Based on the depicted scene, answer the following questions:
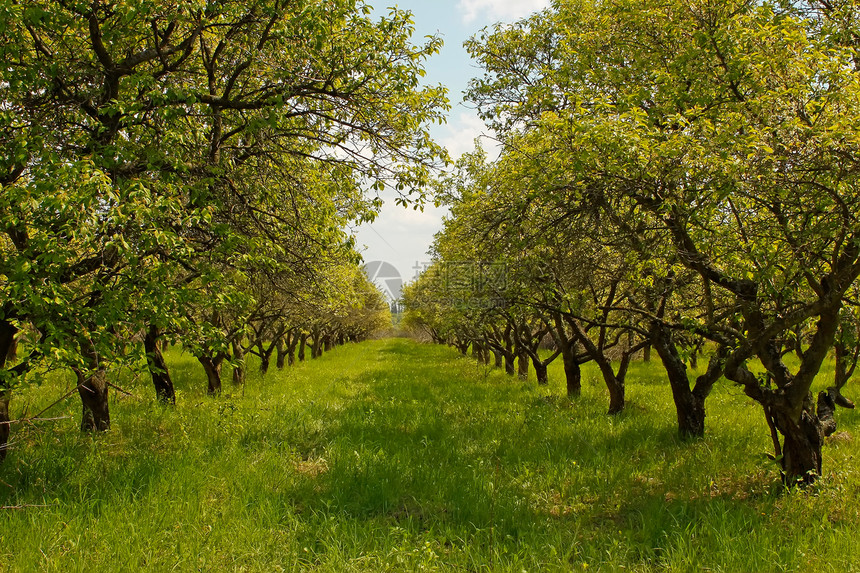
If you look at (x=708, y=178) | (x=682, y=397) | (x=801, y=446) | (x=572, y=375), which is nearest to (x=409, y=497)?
(x=801, y=446)

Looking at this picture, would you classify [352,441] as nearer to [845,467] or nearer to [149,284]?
[149,284]

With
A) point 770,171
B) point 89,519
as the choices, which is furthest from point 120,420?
point 770,171

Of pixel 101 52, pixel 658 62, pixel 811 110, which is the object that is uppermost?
pixel 658 62

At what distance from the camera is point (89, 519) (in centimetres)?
489

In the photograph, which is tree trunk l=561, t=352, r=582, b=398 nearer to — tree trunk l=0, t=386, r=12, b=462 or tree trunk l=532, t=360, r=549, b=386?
tree trunk l=532, t=360, r=549, b=386

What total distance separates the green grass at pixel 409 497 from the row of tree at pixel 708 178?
1081mm

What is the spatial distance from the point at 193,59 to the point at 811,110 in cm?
800

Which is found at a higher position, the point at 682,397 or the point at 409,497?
the point at 682,397

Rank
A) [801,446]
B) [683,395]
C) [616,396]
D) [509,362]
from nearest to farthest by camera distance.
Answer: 1. [801,446]
2. [683,395]
3. [616,396]
4. [509,362]

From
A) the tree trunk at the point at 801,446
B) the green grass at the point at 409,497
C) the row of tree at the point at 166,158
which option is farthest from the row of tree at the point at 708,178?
the row of tree at the point at 166,158

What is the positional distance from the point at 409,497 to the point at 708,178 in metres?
5.27

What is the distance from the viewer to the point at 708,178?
489 centimetres

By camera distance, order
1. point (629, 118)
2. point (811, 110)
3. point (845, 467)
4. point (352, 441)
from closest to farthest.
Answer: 1. point (811, 110)
2. point (629, 118)
3. point (845, 467)
4. point (352, 441)

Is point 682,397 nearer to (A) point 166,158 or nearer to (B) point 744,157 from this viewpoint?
(B) point 744,157
